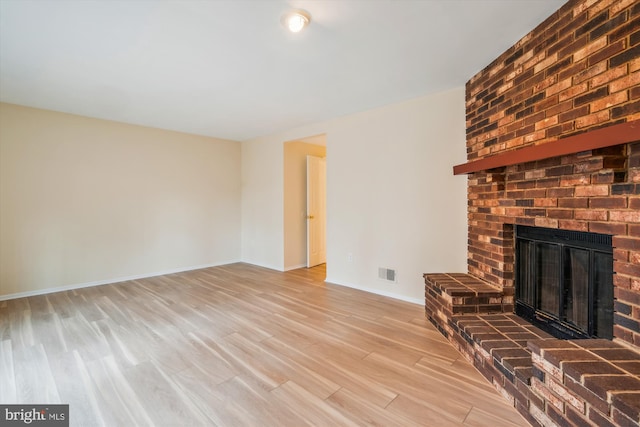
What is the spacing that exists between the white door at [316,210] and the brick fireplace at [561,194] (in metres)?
3.03

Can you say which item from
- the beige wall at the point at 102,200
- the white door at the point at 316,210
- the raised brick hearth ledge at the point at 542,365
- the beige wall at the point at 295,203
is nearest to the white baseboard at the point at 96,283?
the beige wall at the point at 102,200

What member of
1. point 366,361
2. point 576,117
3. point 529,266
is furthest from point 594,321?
point 366,361

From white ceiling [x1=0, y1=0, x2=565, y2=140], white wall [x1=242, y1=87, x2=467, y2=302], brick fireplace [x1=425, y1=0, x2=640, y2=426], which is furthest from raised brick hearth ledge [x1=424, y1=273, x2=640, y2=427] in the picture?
white ceiling [x1=0, y1=0, x2=565, y2=140]

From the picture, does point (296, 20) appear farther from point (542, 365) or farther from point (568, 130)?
point (542, 365)

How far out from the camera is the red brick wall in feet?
4.69

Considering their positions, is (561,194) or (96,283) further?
(96,283)

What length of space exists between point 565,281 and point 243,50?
3.00m

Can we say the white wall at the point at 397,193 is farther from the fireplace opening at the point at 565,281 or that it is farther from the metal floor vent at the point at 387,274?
the fireplace opening at the point at 565,281

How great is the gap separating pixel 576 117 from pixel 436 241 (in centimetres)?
179

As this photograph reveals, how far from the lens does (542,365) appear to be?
145cm

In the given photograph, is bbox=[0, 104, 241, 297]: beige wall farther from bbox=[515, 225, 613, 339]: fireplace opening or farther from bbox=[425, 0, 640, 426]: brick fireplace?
bbox=[515, 225, 613, 339]: fireplace opening

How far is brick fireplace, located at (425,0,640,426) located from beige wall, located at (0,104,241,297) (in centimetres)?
443

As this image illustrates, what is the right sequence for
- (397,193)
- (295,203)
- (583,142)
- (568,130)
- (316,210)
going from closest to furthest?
(583,142)
(568,130)
(397,193)
(295,203)
(316,210)

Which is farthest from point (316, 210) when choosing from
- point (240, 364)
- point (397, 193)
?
point (240, 364)
